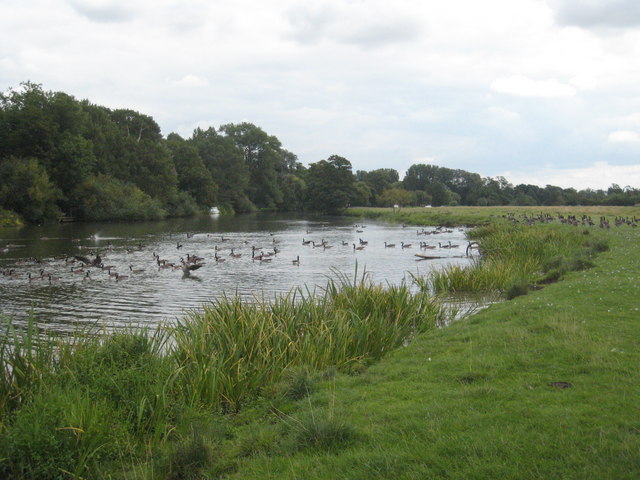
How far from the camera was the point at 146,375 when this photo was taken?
735 cm

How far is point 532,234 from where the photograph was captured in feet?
95.7

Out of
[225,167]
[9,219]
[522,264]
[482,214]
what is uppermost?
[225,167]

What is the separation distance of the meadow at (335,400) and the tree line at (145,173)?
63281 millimetres

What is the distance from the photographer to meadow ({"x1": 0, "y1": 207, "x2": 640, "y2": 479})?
5125 mm

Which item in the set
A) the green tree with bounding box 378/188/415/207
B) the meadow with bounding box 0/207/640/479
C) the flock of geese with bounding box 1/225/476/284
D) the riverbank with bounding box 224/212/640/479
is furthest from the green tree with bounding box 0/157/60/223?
the green tree with bounding box 378/188/415/207

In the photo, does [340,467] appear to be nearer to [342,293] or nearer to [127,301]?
[342,293]

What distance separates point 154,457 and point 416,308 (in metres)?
8.23

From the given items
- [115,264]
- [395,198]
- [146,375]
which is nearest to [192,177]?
[395,198]

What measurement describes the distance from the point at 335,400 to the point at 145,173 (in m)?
95.3

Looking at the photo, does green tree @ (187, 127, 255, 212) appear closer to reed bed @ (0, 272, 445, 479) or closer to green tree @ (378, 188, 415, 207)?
green tree @ (378, 188, 415, 207)

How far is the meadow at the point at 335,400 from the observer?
16.8 ft

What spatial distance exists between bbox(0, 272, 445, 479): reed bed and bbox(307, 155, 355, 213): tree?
358ft

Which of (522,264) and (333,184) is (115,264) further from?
(333,184)

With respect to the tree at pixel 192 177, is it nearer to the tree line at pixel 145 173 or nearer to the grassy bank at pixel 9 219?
the tree line at pixel 145 173
